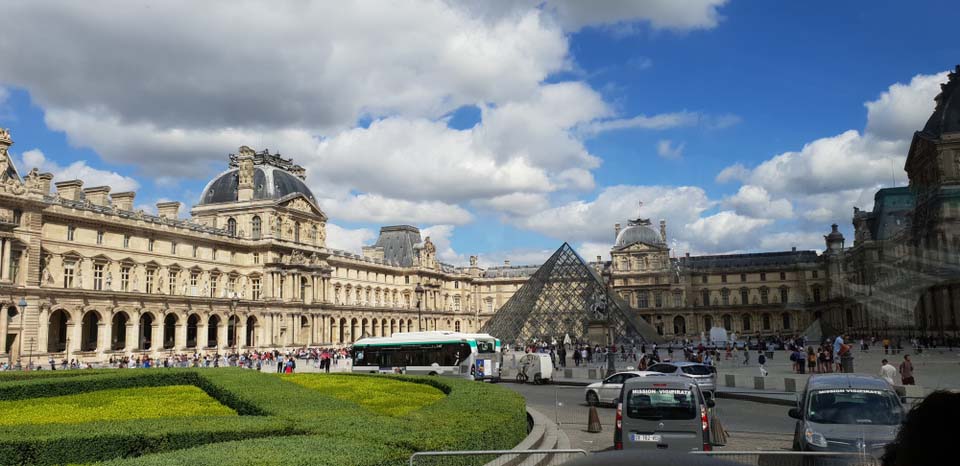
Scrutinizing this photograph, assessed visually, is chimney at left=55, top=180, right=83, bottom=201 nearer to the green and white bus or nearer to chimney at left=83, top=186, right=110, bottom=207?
chimney at left=83, top=186, right=110, bottom=207

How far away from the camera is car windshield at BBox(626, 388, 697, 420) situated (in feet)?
36.6

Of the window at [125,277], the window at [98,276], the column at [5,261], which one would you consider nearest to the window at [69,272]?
the window at [98,276]

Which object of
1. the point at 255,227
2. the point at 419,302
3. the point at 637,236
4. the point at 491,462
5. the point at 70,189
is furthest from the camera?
the point at 637,236

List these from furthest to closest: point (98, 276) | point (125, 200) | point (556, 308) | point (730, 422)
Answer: point (556, 308) → point (125, 200) → point (98, 276) → point (730, 422)

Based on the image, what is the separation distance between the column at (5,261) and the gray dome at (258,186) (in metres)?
28.3

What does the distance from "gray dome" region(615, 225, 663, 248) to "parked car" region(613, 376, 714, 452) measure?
103292 millimetres

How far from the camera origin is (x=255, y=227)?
6831 centimetres

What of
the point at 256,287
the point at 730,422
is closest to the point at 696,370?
the point at 730,422

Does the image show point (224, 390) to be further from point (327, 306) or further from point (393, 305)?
point (393, 305)

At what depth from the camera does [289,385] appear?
17062mm

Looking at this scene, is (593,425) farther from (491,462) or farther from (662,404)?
(491,462)

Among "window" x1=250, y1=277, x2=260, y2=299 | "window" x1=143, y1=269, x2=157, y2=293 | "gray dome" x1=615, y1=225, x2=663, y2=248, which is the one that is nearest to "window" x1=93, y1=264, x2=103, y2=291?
"window" x1=143, y1=269, x2=157, y2=293

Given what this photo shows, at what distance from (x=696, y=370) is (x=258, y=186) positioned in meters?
55.0

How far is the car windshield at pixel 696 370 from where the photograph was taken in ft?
79.6
